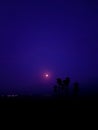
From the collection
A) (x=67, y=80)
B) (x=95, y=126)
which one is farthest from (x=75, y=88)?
(x=95, y=126)

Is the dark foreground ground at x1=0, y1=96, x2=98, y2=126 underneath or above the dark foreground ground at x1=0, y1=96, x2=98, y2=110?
underneath

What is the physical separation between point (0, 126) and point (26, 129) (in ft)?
10.9

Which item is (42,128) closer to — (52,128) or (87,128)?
(52,128)

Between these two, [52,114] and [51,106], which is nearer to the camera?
[52,114]

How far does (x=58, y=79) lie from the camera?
3652 inches

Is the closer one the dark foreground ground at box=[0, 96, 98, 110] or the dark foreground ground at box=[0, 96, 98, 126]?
the dark foreground ground at box=[0, 96, 98, 126]

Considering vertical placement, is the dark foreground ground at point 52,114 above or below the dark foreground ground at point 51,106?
below

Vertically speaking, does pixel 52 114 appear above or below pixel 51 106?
below

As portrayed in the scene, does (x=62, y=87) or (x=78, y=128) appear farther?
(x=62, y=87)

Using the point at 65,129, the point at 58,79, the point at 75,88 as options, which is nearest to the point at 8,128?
the point at 65,129

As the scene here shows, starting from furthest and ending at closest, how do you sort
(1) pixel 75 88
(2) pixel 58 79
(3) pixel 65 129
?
(2) pixel 58 79, (1) pixel 75 88, (3) pixel 65 129

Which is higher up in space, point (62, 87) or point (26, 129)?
point (62, 87)

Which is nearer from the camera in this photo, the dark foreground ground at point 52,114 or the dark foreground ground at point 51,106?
the dark foreground ground at point 52,114

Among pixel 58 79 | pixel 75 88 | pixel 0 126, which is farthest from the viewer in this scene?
pixel 58 79
